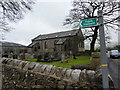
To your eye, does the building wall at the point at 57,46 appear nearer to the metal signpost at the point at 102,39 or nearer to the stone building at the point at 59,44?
the stone building at the point at 59,44

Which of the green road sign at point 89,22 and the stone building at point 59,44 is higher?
the stone building at point 59,44

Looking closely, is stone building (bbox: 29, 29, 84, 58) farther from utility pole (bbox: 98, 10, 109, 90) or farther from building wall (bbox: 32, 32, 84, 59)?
utility pole (bbox: 98, 10, 109, 90)

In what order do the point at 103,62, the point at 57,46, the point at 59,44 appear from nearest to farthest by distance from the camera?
the point at 103,62, the point at 59,44, the point at 57,46

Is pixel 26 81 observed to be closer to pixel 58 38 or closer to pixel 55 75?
pixel 55 75

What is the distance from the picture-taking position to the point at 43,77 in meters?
3.43

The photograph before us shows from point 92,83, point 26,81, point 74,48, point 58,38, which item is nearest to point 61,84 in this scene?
point 92,83

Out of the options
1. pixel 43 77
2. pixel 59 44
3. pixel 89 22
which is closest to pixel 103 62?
pixel 89 22

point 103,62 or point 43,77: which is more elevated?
point 103,62

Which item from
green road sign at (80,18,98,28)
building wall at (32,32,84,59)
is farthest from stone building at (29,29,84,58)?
green road sign at (80,18,98,28)

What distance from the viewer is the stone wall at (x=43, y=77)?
3025mm

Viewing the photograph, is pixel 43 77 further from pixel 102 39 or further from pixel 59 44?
pixel 59 44

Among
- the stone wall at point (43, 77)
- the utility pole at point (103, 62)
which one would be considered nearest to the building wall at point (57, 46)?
the stone wall at point (43, 77)

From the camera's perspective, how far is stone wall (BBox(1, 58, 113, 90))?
303 centimetres

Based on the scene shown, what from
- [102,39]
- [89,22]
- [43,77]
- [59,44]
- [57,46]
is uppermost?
[59,44]
